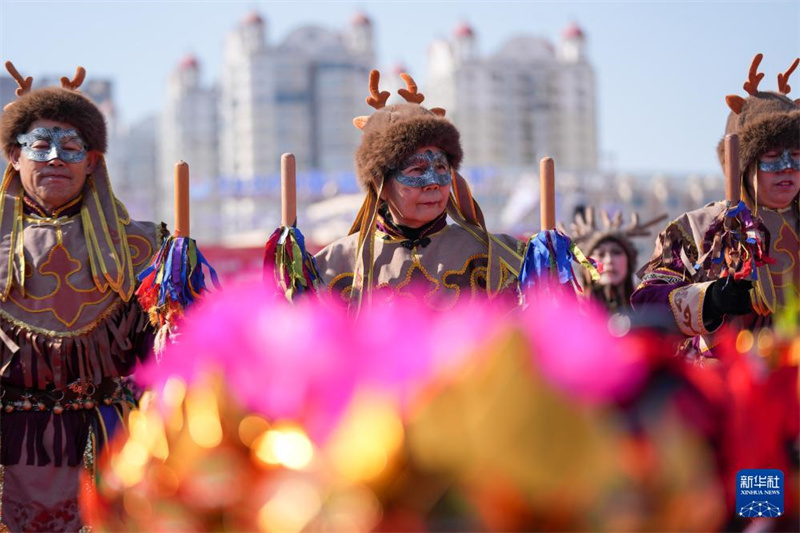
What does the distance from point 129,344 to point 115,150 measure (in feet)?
249

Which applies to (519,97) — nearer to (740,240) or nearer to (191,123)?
(191,123)

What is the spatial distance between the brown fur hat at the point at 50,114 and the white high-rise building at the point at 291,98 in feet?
202

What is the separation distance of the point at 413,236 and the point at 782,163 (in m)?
1.42

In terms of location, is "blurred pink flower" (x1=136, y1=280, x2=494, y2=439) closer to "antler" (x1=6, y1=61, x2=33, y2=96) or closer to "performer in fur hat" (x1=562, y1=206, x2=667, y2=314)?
"antler" (x1=6, y1=61, x2=33, y2=96)

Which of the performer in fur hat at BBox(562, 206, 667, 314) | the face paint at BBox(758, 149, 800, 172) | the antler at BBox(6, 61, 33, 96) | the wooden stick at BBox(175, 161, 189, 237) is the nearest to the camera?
the wooden stick at BBox(175, 161, 189, 237)

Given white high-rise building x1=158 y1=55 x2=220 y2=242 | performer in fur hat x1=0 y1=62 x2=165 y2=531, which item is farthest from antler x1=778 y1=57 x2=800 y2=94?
white high-rise building x1=158 y1=55 x2=220 y2=242

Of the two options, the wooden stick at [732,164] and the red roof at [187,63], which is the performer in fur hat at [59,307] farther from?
the red roof at [187,63]

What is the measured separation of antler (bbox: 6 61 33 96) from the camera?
14.9 feet

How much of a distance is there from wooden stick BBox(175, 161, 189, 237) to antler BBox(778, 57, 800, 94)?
2.53m

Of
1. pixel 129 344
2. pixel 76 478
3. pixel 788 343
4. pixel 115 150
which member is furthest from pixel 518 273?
pixel 115 150

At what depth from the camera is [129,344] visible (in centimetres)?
424

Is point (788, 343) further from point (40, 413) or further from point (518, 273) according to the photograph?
point (40, 413)

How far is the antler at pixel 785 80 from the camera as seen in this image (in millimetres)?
4504

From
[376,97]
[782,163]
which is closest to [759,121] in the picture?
[782,163]
